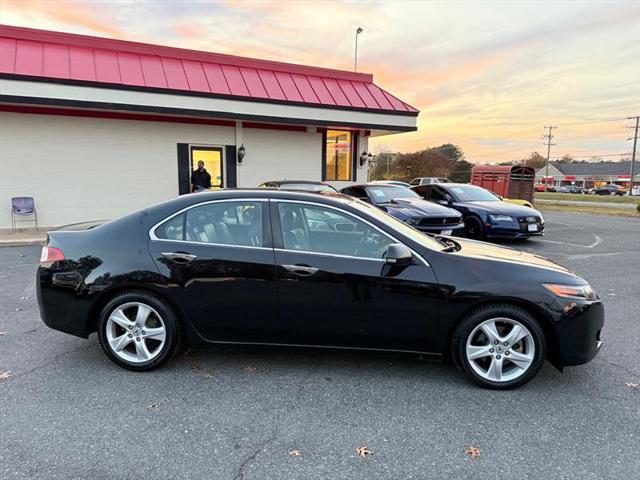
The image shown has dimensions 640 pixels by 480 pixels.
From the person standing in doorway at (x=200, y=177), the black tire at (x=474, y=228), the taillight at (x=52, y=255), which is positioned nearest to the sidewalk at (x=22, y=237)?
the person standing in doorway at (x=200, y=177)

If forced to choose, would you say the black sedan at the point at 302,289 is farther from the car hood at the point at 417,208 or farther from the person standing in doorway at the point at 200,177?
the person standing in doorway at the point at 200,177

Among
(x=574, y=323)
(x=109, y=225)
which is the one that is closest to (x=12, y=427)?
(x=109, y=225)

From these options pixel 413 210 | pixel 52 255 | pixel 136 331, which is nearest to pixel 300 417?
pixel 136 331

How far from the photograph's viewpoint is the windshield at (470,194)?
448 inches

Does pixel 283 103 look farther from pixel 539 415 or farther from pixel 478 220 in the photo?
pixel 539 415

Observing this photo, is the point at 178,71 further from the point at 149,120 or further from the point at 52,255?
the point at 52,255

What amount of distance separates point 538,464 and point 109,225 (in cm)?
365

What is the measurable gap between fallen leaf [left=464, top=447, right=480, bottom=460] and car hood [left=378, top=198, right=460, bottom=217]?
6.92 meters

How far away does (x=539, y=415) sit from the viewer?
304cm

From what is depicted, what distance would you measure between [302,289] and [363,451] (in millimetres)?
1267

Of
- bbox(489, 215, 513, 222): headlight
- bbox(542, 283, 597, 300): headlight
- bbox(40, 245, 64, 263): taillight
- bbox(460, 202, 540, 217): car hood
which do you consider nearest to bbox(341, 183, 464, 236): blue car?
bbox(489, 215, 513, 222): headlight

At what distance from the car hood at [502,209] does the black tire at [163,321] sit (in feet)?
28.4

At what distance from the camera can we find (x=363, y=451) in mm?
2627

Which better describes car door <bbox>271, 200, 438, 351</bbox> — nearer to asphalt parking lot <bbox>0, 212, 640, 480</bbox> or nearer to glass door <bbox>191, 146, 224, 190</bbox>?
asphalt parking lot <bbox>0, 212, 640, 480</bbox>
